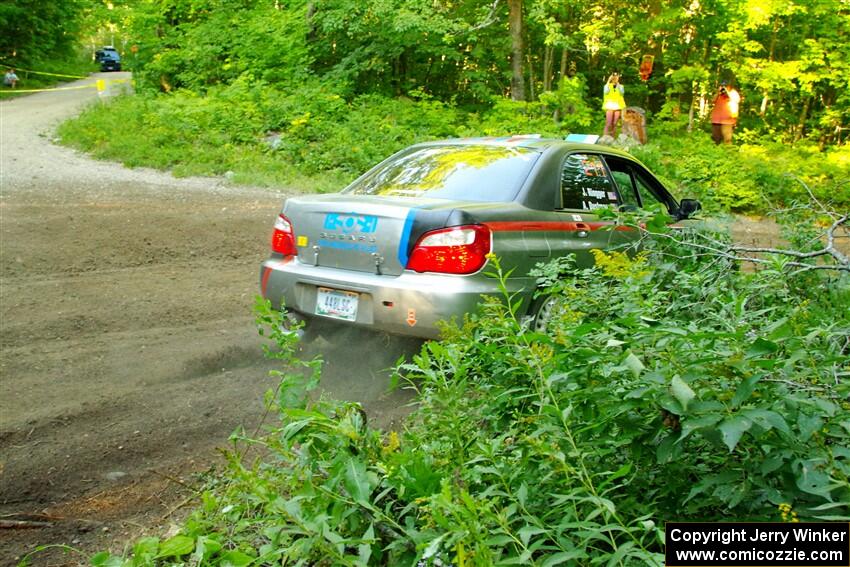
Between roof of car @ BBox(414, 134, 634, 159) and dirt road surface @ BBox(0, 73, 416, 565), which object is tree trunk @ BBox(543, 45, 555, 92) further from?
roof of car @ BBox(414, 134, 634, 159)

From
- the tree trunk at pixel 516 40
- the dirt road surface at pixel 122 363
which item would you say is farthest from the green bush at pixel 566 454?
the tree trunk at pixel 516 40

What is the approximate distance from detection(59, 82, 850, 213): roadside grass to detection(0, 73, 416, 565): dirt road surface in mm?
3978

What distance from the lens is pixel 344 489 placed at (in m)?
2.76

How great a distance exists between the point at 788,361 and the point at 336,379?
3.61m

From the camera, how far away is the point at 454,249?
16.1 ft

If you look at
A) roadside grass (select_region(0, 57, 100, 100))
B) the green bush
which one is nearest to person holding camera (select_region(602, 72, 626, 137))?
the green bush

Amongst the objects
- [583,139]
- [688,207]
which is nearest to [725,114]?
[583,139]

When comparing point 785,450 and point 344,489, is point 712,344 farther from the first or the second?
point 344,489

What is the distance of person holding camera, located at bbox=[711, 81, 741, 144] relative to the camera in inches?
776

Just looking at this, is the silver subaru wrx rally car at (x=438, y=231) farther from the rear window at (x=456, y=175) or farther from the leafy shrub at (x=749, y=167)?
the leafy shrub at (x=749, y=167)

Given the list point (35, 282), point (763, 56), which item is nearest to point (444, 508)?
point (35, 282)

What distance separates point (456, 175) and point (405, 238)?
928 millimetres

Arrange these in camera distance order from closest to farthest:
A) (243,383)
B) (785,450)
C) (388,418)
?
(785,450) → (388,418) → (243,383)

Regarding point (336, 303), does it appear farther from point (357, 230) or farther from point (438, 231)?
point (438, 231)
